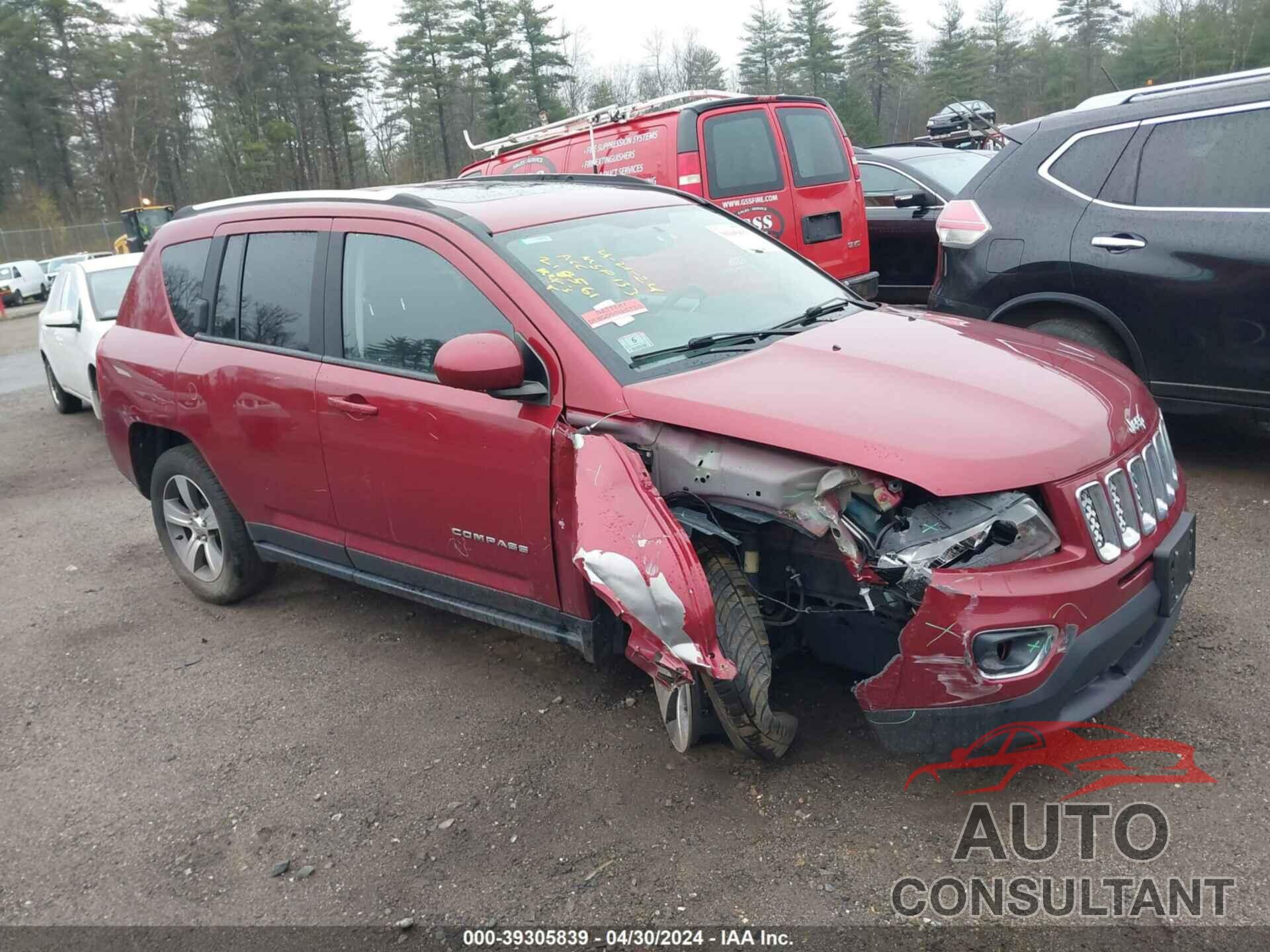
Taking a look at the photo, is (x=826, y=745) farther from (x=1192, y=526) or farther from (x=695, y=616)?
(x=1192, y=526)

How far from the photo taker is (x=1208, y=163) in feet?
15.9

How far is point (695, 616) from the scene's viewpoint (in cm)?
269

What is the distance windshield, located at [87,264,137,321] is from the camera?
29.8 ft

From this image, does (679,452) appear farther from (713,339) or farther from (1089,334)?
(1089,334)

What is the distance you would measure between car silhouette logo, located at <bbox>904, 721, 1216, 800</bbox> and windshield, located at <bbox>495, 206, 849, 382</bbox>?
1502 millimetres

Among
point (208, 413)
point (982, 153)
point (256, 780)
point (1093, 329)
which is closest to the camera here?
point (256, 780)

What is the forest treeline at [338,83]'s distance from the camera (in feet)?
155

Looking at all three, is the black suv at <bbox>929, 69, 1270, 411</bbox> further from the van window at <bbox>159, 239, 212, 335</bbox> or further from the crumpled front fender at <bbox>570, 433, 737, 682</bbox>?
the van window at <bbox>159, 239, 212, 335</bbox>

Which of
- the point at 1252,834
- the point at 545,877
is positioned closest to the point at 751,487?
the point at 545,877

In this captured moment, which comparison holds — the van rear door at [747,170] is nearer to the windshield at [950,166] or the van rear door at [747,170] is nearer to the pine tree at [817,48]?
the windshield at [950,166]

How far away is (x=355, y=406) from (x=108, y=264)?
24.2ft

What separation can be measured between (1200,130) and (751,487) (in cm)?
362

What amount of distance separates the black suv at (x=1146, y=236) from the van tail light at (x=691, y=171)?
2747mm

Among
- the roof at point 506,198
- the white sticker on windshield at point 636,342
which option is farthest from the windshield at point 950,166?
the white sticker on windshield at point 636,342
